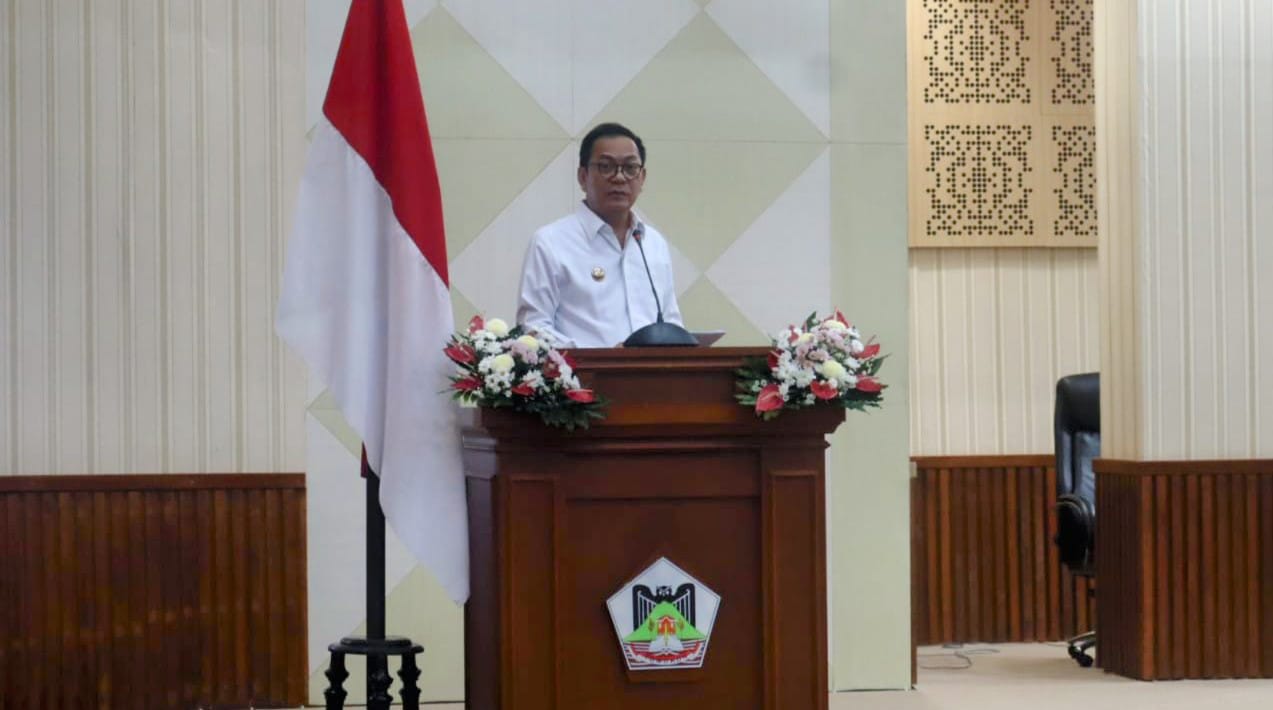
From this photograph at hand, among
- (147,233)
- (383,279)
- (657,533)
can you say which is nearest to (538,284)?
(383,279)

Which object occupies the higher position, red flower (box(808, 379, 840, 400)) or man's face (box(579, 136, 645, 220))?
man's face (box(579, 136, 645, 220))

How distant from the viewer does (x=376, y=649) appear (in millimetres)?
3896

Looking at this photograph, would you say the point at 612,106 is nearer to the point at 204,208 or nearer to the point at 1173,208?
the point at 204,208

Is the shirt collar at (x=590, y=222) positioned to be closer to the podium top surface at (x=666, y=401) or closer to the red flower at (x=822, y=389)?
the podium top surface at (x=666, y=401)

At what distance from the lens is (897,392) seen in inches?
234

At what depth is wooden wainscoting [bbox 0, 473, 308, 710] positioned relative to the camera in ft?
18.0

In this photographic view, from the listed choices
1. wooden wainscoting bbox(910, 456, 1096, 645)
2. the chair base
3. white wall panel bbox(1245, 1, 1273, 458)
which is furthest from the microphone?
wooden wainscoting bbox(910, 456, 1096, 645)

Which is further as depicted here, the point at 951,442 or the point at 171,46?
the point at 951,442

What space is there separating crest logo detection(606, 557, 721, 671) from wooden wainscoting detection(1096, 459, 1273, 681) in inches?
127

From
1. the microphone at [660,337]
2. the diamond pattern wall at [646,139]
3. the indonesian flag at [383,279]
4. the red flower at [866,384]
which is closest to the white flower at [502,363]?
the microphone at [660,337]

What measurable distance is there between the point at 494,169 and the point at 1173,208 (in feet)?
8.45

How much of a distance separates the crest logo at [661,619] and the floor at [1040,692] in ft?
7.49

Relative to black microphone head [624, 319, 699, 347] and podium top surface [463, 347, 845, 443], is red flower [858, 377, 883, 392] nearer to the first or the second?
podium top surface [463, 347, 845, 443]

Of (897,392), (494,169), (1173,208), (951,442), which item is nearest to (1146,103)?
(1173,208)
